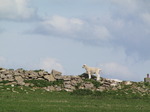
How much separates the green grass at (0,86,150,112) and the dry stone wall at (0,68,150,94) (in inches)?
115

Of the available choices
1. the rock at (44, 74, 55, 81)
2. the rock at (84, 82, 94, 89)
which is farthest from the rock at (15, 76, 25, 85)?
the rock at (84, 82, 94, 89)

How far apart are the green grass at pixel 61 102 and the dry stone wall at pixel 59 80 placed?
293 cm

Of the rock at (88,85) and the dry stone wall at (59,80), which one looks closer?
the dry stone wall at (59,80)

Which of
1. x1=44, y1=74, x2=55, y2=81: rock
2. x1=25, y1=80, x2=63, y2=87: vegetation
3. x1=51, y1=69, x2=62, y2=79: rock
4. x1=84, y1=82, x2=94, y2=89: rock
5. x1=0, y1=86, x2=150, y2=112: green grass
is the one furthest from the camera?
x1=51, y1=69, x2=62, y2=79: rock

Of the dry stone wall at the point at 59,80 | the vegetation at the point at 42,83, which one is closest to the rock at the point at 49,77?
the dry stone wall at the point at 59,80

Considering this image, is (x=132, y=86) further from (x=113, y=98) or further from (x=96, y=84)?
(x=113, y=98)

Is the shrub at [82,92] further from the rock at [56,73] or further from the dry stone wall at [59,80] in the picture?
the rock at [56,73]

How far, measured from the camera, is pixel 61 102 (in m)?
31.7

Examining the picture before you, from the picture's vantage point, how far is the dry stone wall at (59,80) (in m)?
44.5

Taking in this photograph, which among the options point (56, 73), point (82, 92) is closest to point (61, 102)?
point (82, 92)

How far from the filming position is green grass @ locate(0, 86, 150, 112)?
26.6 meters

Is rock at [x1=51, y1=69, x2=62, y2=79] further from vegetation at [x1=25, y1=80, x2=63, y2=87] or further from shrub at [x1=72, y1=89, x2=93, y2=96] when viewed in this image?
shrub at [x1=72, y1=89, x2=93, y2=96]

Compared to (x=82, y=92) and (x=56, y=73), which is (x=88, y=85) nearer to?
(x=82, y=92)

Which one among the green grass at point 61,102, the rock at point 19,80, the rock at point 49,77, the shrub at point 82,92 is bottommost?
the green grass at point 61,102
